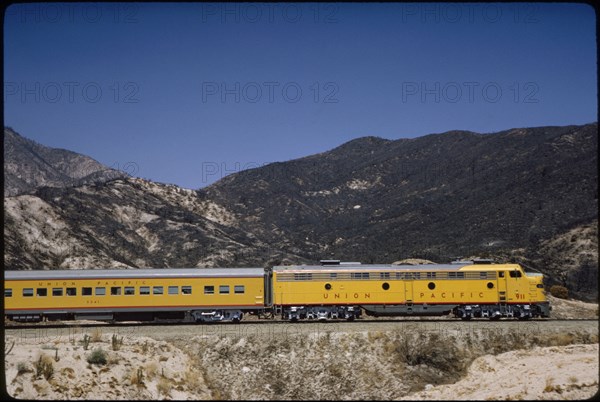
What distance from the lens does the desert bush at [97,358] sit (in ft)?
80.6

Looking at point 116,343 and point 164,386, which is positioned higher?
point 116,343

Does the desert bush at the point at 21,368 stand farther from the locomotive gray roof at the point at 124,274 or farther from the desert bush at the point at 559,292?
the desert bush at the point at 559,292

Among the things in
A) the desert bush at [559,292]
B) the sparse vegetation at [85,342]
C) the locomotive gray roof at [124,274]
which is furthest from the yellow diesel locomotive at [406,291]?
the desert bush at [559,292]

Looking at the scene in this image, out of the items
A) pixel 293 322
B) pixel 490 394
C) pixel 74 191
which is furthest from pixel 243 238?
pixel 490 394

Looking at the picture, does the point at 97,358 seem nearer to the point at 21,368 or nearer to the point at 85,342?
the point at 85,342

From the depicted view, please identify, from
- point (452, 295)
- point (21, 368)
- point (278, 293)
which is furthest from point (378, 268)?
point (21, 368)

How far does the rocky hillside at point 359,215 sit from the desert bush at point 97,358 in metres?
44.0

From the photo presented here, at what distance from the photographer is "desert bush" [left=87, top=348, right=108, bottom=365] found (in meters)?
24.6

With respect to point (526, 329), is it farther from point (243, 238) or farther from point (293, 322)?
point (243, 238)

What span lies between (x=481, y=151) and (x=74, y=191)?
93490 mm

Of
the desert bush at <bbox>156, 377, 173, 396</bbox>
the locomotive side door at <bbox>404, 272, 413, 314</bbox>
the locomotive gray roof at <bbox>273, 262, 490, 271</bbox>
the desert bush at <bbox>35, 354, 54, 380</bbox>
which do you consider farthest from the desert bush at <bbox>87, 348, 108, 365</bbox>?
the locomotive side door at <bbox>404, 272, 413, 314</bbox>

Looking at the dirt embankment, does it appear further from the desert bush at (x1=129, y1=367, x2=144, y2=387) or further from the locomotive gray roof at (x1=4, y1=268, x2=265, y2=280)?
the locomotive gray roof at (x1=4, y1=268, x2=265, y2=280)

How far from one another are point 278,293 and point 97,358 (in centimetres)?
1266

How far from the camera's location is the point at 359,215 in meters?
124
